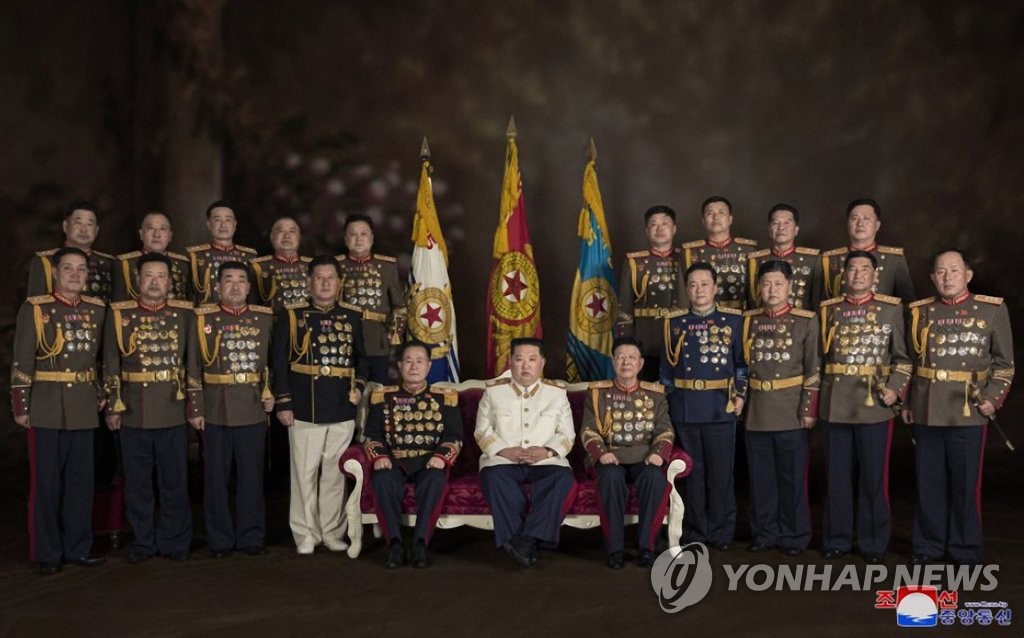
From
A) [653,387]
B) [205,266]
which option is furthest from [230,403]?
[653,387]

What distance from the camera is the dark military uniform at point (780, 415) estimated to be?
16.6 ft

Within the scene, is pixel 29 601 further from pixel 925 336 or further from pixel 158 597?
pixel 925 336

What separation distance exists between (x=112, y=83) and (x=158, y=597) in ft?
15.0

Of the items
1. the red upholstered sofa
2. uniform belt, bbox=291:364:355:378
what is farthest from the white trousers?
uniform belt, bbox=291:364:355:378

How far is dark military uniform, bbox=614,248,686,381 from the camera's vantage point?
5816 mm

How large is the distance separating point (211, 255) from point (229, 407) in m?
1.30

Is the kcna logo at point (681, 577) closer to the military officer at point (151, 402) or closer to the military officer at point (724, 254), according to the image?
the military officer at point (724, 254)

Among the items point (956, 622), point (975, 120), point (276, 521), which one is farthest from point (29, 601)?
point (975, 120)

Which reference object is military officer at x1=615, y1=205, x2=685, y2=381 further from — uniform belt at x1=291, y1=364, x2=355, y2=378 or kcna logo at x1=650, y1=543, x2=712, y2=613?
uniform belt at x1=291, y1=364, x2=355, y2=378

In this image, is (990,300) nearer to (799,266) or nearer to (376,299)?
(799,266)

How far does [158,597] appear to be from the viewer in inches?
174

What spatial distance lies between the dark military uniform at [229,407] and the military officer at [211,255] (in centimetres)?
86

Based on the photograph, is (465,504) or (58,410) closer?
(58,410)

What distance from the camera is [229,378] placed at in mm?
5113
